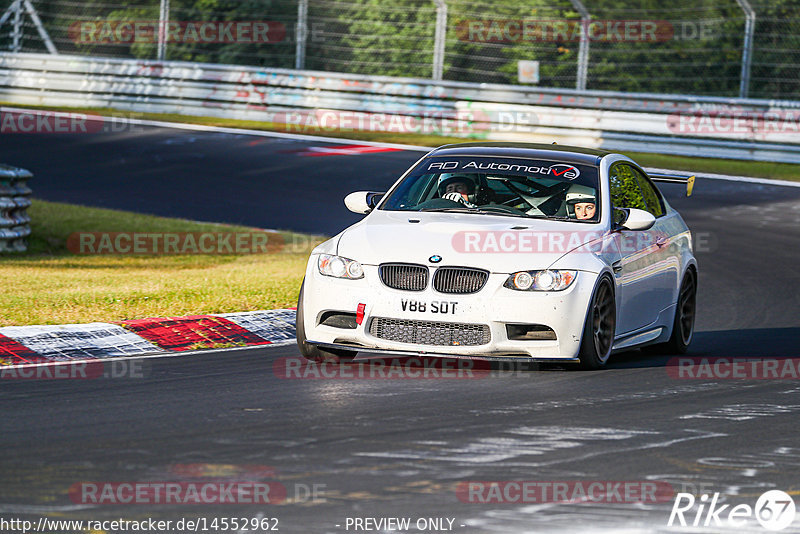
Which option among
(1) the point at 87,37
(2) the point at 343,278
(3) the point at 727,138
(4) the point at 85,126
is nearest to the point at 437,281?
(2) the point at 343,278

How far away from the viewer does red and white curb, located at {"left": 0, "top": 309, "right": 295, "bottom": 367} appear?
949 centimetres

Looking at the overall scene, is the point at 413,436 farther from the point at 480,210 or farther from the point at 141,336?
the point at 141,336

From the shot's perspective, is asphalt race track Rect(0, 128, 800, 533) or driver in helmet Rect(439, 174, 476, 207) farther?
driver in helmet Rect(439, 174, 476, 207)

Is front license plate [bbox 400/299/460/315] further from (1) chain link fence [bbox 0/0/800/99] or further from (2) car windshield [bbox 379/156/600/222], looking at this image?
(1) chain link fence [bbox 0/0/800/99]

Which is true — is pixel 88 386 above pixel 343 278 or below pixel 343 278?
below

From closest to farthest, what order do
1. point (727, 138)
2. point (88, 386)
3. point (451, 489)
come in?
point (451, 489) → point (88, 386) → point (727, 138)

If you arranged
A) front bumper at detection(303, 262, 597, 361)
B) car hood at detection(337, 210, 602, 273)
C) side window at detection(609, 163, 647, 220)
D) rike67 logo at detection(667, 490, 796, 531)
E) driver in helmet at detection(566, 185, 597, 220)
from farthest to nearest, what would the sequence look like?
side window at detection(609, 163, 647, 220)
driver in helmet at detection(566, 185, 597, 220)
car hood at detection(337, 210, 602, 273)
front bumper at detection(303, 262, 597, 361)
rike67 logo at detection(667, 490, 796, 531)

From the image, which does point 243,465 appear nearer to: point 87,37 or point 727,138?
point 727,138

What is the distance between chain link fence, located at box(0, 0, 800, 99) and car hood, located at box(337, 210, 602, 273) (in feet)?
49.2

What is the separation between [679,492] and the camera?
5.88 metres

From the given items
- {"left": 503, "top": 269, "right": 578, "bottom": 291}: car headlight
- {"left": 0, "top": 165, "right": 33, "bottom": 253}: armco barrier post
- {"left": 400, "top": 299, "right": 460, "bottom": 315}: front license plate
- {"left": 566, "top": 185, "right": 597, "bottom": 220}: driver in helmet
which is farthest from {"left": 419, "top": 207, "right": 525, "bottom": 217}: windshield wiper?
{"left": 0, "top": 165, "right": 33, "bottom": 253}: armco barrier post

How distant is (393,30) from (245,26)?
769cm

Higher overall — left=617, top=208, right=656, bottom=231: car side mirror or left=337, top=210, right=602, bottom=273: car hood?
left=617, top=208, right=656, bottom=231: car side mirror

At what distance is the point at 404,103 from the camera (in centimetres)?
2698
